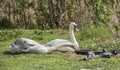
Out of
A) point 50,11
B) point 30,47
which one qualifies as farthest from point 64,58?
point 50,11

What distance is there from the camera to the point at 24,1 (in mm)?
17750

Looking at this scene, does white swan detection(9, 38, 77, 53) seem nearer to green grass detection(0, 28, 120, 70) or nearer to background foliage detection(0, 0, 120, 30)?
green grass detection(0, 28, 120, 70)

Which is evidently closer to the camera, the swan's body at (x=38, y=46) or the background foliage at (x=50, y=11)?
the swan's body at (x=38, y=46)

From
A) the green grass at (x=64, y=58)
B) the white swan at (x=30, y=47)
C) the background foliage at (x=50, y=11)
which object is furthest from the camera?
the background foliage at (x=50, y=11)

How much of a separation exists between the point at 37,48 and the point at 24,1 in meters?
6.85

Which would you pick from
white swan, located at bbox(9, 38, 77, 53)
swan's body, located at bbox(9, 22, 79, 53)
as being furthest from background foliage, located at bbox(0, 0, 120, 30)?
white swan, located at bbox(9, 38, 77, 53)

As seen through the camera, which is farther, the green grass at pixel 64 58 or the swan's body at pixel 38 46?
the swan's body at pixel 38 46

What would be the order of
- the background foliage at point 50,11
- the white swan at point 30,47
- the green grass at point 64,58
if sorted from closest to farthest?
the green grass at point 64,58 → the white swan at point 30,47 → the background foliage at point 50,11

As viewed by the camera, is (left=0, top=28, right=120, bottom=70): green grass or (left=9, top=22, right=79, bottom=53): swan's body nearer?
(left=0, top=28, right=120, bottom=70): green grass

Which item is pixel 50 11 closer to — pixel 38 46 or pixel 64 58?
pixel 38 46

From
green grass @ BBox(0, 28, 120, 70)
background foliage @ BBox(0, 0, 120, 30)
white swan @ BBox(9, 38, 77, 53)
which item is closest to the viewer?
green grass @ BBox(0, 28, 120, 70)

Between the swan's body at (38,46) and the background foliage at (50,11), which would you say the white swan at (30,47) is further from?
the background foliage at (50,11)

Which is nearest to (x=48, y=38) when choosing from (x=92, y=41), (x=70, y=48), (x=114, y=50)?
(x=92, y=41)

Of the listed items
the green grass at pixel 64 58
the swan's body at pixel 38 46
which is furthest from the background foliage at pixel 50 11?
the swan's body at pixel 38 46
